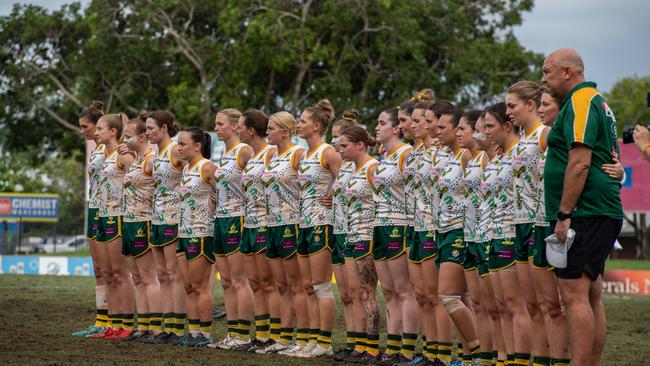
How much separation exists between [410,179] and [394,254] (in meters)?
0.73

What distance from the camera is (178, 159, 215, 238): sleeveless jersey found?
1184cm

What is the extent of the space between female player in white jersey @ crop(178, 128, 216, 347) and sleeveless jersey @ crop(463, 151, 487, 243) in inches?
129

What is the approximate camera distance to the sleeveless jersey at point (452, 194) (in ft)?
31.9

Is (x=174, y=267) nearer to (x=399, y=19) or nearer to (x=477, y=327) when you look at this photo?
(x=477, y=327)

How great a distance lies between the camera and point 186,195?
11930 mm

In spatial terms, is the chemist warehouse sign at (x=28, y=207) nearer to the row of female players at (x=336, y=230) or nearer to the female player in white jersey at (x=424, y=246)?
the row of female players at (x=336, y=230)

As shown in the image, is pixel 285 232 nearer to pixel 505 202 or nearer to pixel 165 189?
pixel 165 189

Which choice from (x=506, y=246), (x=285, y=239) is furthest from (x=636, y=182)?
(x=506, y=246)

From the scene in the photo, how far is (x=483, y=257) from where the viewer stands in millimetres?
9234

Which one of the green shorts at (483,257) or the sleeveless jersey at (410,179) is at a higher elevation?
the sleeveless jersey at (410,179)

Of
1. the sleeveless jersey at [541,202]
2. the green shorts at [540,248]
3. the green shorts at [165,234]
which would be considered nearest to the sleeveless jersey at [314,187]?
the green shorts at [165,234]

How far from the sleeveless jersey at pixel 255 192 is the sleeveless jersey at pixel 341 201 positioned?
82 cm

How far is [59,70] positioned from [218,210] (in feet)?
92.6

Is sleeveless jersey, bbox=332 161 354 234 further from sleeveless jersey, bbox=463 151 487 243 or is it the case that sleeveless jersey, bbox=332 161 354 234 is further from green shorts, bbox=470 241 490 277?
green shorts, bbox=470 241 490 277
